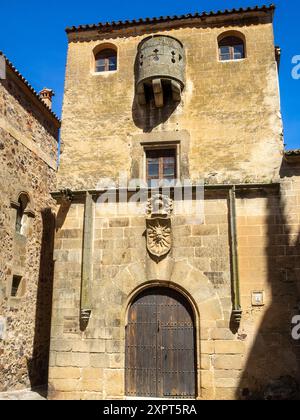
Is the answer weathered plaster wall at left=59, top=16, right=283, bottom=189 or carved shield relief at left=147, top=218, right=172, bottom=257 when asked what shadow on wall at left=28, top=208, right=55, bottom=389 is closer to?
weathered plaster wall at left=59, top=16, right=283, bottom=189

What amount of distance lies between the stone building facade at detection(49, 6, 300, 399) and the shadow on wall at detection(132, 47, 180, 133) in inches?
1.0

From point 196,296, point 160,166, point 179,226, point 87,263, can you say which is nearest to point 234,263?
point 196,296

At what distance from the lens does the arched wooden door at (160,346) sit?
29.6ft

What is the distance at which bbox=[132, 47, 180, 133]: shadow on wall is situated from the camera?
10.5 metres

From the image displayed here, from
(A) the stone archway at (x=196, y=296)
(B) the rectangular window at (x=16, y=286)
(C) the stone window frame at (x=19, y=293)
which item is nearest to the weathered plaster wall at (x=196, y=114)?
(A) the stone archway at (x=196, y=296)

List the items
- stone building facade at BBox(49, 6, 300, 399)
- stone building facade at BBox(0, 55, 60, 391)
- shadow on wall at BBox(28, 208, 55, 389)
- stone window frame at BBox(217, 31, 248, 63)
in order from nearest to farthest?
stone building facade at BBox(49, 6, 300, 399) → stone building facade at BBox(0, 55, 60, 391) → stone window frame at BBox(217, 31, 248, 63) → shadow on wall at BBox(28, 208, 55, 389)

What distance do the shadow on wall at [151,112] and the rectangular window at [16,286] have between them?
4.83m

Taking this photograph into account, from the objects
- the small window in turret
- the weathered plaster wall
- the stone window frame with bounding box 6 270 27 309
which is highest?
the small window in turret

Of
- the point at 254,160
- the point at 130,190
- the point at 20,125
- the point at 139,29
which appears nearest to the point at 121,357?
the point at 130,190

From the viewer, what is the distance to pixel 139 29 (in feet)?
37.2

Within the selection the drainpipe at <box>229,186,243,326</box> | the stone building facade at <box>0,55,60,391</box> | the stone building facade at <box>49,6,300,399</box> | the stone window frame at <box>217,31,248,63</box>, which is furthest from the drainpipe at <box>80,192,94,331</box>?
the stone window frame at <box>217,31,248,63</box>

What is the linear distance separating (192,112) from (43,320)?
685 centimetres

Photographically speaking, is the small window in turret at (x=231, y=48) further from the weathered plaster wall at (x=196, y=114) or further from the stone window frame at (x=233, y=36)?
the weathered plaster wall at (x=196, y=114)
